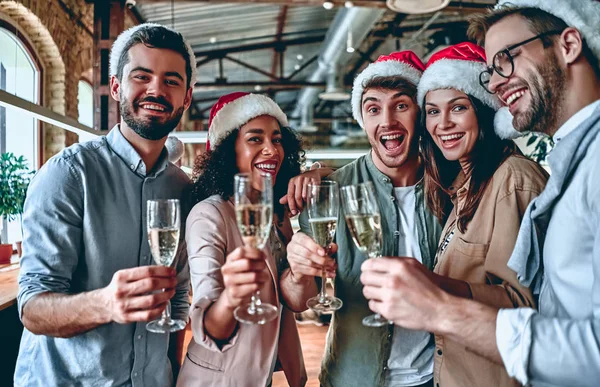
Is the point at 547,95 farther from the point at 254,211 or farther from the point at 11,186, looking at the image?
the point at 11,186

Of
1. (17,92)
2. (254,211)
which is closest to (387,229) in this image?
(254,211)

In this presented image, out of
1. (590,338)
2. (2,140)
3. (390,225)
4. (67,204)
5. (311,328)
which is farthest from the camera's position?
(311,328)

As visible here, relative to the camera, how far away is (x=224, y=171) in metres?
1.86

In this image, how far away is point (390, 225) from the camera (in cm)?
181

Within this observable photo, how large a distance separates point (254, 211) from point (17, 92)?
4491 millimetres

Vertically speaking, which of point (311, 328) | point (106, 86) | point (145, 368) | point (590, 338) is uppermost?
point (106, 86)

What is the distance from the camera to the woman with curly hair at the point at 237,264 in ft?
3.95

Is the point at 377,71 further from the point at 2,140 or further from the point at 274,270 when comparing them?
the point at 2,140

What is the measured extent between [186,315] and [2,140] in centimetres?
359

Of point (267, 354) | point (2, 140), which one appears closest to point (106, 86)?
point (2, 140)

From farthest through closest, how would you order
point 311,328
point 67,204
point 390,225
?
point 311,328 → point 390,225 → point 67,204

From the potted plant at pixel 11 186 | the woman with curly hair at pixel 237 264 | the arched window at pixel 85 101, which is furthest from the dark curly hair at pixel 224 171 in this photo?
the arched window at pixel 85 101

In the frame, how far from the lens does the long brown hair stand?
5.04ft

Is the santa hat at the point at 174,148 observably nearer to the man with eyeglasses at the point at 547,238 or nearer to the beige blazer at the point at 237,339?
the beige blazer at the point at 237,339
